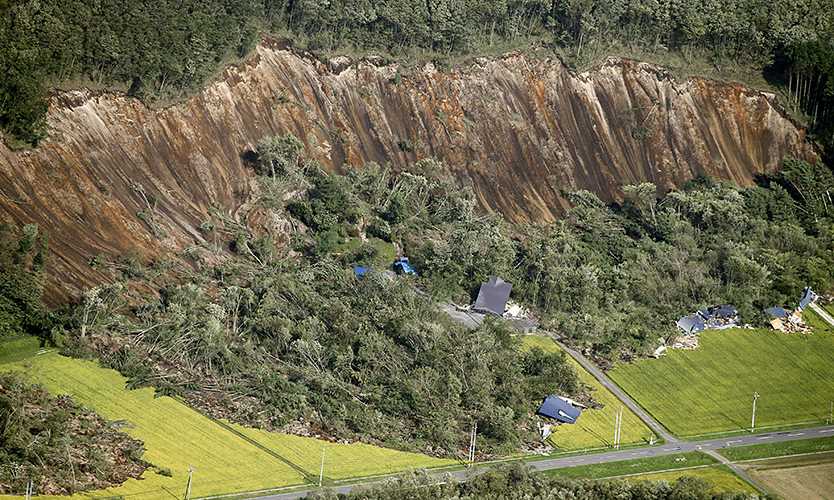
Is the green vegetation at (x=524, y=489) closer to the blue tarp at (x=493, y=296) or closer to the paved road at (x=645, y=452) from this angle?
the paved road at (x=645, y=452)

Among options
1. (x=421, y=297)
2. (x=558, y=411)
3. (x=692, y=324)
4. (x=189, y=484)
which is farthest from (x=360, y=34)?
(x=189, y=484)

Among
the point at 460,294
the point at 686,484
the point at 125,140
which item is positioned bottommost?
the point at 686,484

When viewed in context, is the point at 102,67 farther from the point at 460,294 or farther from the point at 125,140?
the point at 460,294

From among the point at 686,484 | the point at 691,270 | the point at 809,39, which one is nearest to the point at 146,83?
the point at 691,270

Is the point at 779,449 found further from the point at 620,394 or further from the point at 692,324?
the point at 692,324

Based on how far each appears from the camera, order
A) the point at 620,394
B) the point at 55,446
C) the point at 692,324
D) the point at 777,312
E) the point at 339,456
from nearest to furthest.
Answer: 1. the point at 55,446
2. the point at 339,456
3. the point at 620,394
4. the point at 692,324
5. the point at 777,312

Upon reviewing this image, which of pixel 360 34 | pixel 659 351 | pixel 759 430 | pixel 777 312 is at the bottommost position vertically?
pixel 759 430
